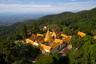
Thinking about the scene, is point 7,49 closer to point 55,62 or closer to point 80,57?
point 55,62

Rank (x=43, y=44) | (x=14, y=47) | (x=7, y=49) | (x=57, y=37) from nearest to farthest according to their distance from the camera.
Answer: (x=7, y=49) < (x=14, y=47) < (x=43, y=44) < (x=57, y=37)

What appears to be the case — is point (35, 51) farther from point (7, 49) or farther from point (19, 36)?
point (19, 36)

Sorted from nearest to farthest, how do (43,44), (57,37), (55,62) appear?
(55,62) < (43,44) < (57,37)

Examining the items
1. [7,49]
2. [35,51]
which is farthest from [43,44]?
[7,49]

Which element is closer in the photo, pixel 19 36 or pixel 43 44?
pixel 43 44

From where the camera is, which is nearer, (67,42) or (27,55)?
(27,55)

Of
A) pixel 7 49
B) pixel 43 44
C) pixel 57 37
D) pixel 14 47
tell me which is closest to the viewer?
pixel 7 49

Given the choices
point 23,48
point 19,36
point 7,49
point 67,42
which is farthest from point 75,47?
point 19,36

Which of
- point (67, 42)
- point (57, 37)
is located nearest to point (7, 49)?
point (67, 42)

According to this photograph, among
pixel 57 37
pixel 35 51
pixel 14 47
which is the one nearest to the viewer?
pixel 14 47
